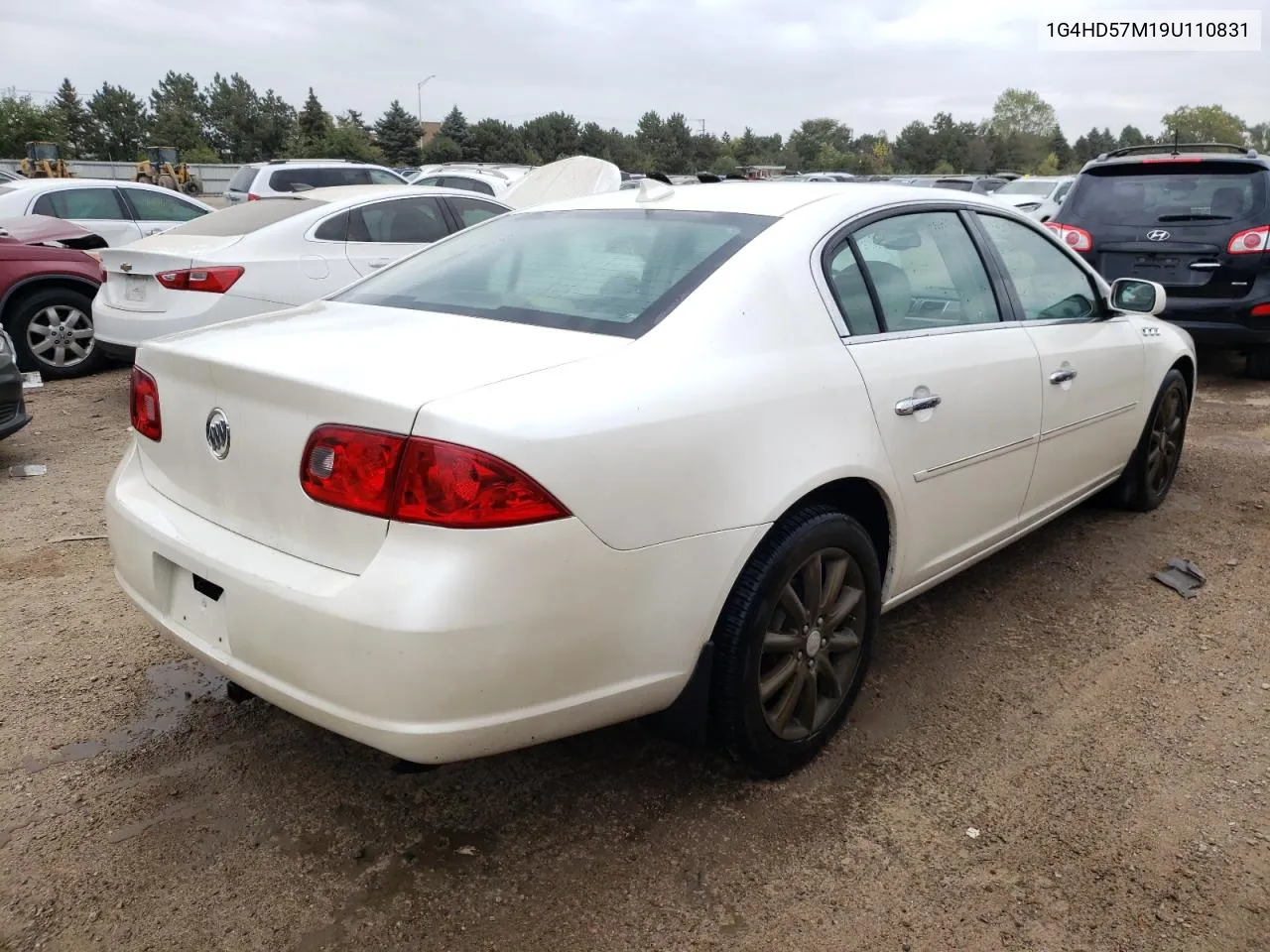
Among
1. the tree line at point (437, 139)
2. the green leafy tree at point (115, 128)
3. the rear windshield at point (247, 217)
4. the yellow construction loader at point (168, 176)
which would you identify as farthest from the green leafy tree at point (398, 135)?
the rear windshield at point (247, 217)

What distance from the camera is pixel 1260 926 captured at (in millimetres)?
2199

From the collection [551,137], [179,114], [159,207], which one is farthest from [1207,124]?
[159,207]

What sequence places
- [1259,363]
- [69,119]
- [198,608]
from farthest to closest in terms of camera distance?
[69,119] → [1259,363] → [198,608]

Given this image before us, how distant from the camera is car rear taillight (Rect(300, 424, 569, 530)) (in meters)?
1.95

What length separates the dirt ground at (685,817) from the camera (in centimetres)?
221

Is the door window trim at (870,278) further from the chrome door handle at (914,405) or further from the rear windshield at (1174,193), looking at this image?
the rear windshield at (1174,193)

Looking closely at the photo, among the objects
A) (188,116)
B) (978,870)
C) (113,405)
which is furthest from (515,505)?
(188,116)

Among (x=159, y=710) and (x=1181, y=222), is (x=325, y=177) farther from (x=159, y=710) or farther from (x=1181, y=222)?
(x=159, y=710)

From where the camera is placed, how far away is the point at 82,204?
10.0 m

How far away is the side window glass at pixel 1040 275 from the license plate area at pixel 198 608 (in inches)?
108

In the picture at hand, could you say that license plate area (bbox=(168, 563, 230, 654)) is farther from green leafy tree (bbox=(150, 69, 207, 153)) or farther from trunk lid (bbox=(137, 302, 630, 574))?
green leafy tree (bbox=(150, 69, 207, 153))

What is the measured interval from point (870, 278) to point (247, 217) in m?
5.66

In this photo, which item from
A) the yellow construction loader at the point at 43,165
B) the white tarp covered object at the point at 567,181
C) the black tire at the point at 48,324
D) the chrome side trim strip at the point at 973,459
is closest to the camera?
the chrome side trim strip at the point at 973,459

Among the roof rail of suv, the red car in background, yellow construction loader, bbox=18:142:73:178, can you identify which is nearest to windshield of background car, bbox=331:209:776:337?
the red car in background
